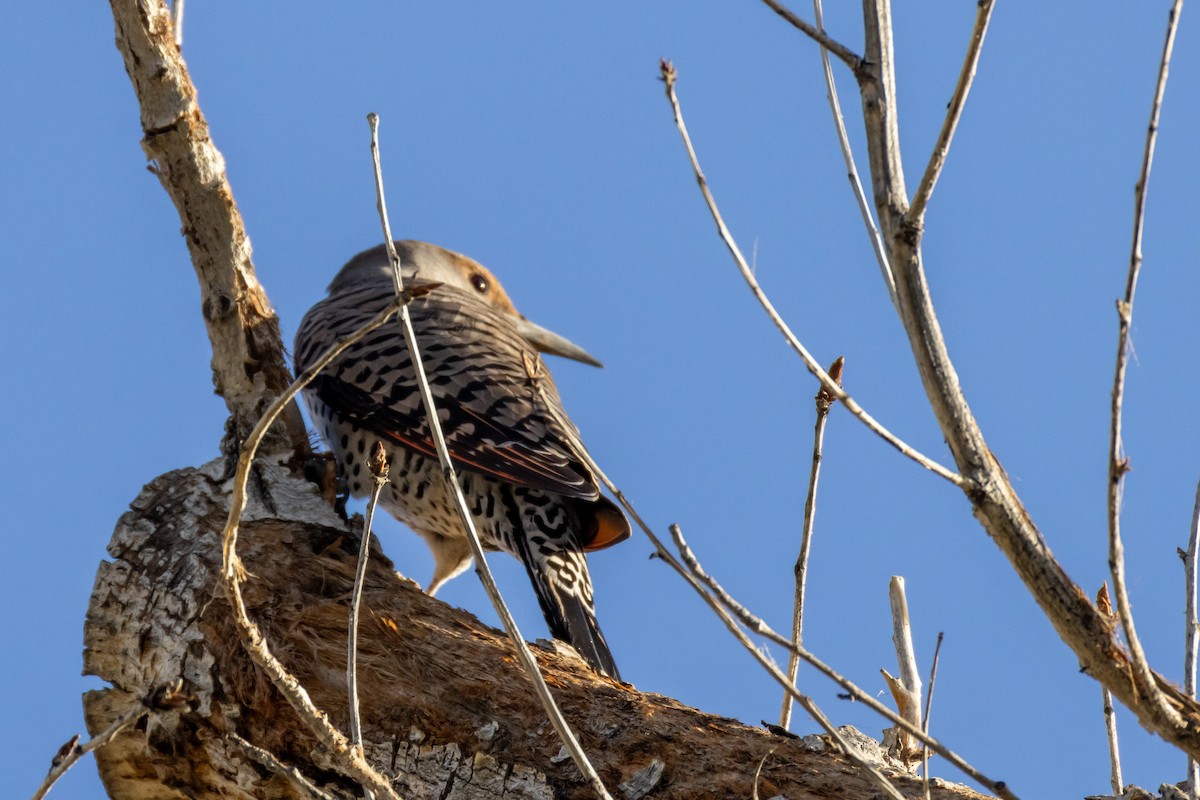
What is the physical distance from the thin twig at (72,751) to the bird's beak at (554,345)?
18.0ft

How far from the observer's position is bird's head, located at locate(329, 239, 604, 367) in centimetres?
690

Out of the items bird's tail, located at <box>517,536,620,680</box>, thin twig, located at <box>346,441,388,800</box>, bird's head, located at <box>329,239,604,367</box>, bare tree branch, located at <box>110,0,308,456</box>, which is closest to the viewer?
thin twig, located at <box>346,441,388,800</box>

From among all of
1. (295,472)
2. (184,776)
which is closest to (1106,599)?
(184,776)

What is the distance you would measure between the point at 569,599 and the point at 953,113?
2.91 meters

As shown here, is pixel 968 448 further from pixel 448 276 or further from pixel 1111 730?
pixel 448 276

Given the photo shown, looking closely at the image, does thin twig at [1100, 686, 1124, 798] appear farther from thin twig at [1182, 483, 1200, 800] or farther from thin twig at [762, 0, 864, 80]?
thin twig at [762, 0, 864, 80]

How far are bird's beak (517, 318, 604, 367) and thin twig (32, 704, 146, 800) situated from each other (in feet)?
18.0

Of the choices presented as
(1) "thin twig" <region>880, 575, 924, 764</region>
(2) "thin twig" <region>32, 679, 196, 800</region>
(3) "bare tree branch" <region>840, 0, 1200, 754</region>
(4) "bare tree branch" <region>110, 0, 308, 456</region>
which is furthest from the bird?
(2) "thin twig" <region>32, 679, 196, 800</region>

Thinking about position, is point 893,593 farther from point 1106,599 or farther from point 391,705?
point 391,705

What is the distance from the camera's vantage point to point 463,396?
16.5 feet

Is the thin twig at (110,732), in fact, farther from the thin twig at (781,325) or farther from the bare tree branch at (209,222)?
the bare tree branch at (209,222)

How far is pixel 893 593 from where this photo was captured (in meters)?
3.61

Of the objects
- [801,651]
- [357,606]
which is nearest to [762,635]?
[801,651]

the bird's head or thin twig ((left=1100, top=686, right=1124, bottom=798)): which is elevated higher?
the bird's head
